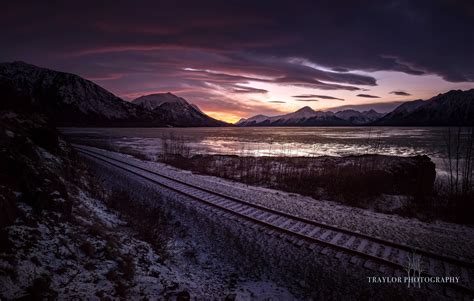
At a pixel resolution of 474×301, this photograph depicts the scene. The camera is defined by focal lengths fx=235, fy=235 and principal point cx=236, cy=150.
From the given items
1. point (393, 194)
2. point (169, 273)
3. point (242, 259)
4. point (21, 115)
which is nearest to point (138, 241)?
point (169, 273)

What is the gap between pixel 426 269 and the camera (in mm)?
6203

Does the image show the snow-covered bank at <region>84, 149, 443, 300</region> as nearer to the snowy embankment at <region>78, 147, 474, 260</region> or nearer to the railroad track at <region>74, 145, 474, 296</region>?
the railroad track at <region>74, 145, 474, 296</region>

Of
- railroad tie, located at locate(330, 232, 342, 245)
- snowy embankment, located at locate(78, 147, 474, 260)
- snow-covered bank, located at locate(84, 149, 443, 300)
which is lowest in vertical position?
snow-covered bank, located at locate(84, 149, 443, 300)

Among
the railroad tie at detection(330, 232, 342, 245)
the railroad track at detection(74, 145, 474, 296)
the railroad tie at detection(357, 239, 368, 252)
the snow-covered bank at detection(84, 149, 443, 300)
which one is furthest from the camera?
the railroad tie at detection(330, 232, 342, 245)

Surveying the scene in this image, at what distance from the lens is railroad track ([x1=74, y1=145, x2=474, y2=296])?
20.2 ft

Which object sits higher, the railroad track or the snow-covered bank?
the railroad track

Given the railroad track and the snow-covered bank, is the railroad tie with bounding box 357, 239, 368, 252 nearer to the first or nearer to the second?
the railroad track

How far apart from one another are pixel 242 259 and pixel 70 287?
166 inches

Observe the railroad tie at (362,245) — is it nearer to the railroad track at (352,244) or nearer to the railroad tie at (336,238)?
the railroad track at (352,244)

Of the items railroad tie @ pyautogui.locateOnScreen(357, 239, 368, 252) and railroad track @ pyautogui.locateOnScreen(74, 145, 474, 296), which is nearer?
railroad track @ pyautogui.locateOnScreen(74, 145, 474, 296)

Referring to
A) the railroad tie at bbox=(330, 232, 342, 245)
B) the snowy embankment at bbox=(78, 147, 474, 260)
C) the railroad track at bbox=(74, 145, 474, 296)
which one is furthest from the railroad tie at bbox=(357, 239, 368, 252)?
the snowy embankment at bbox=(78, 147, 474, 260)

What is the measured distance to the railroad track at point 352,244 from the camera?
6.15 m

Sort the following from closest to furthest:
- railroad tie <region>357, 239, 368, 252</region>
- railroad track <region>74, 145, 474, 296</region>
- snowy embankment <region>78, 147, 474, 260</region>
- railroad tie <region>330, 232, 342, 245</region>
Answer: railroad track <region>74, 145, 474, 296</region>, railroad tie <region>357, 239, 368, 252</region>, railroad tie <region>330, 232, 342, 245</region>, snowy embankment <region>78, 147, 474, 260</region>

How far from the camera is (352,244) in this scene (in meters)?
7.40
